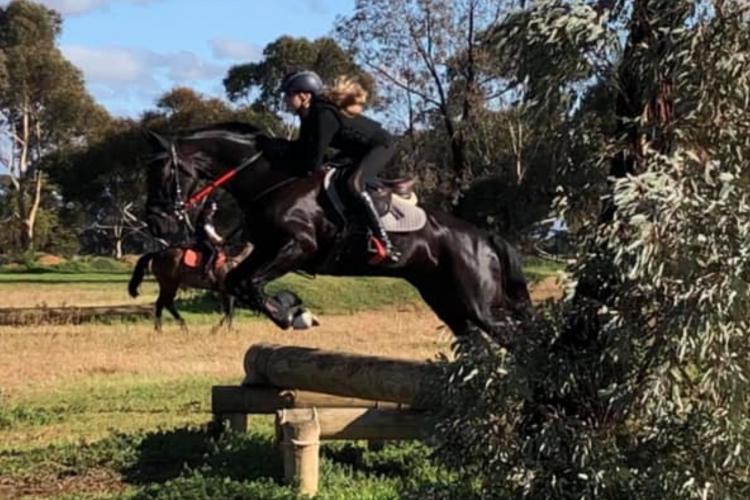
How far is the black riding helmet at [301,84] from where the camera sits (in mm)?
8938

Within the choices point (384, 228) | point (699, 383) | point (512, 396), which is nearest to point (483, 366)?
point (512, 396)

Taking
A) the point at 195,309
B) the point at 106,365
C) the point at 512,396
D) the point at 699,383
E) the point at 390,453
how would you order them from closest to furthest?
the point at 699,383, the point at 512,396, the point at 390,453, the point at 106,365, the point at 195,309

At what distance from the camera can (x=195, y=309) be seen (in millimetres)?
25359

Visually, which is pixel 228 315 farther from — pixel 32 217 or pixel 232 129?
pixel 32 217

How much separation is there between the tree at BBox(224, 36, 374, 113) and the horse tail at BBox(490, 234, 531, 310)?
3843cm

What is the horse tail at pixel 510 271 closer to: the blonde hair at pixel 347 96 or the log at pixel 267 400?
the blonde hair at pixel 347 96

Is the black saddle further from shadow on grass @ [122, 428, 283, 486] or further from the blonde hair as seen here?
shadow on grass @ [122, 428, 283, 486]

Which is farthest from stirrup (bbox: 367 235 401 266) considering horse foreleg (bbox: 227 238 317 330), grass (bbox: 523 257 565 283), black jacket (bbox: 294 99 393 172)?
grass (bbox: 523 257 565 283)

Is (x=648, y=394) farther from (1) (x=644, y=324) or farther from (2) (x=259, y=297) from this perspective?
(2) (x=259, y=297)

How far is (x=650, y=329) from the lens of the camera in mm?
3893

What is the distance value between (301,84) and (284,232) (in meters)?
1.08

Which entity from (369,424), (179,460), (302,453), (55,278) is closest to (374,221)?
(369,424)

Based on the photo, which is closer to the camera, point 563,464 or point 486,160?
point 563,464

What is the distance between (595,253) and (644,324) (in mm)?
273
